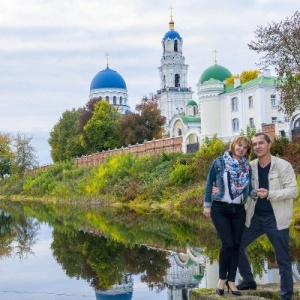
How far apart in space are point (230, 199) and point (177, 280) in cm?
323

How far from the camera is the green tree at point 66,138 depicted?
66.4 metres

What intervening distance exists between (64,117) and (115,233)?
5458cm

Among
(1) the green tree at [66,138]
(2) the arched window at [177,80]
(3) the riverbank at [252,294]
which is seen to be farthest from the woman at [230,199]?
(2) the arched window at [177,80]

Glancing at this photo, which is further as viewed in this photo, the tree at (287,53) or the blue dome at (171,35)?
the blue dome at (171,35)

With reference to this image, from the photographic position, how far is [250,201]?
22.8 feet

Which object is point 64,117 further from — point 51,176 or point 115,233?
point 115,233

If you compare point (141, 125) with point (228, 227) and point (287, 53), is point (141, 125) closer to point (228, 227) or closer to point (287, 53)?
point (287, 53)

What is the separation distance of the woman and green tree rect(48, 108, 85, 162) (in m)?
59.0

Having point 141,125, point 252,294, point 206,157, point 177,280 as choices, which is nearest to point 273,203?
point 252,294

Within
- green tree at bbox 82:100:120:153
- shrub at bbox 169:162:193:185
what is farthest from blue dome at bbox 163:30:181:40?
shrub at bbox 169:162:193:185

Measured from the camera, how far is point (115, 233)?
18438 mm

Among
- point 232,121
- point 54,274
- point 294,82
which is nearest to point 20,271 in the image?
point 54,274

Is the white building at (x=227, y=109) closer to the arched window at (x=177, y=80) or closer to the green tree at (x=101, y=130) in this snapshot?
the green tree at (x=101, y=130)

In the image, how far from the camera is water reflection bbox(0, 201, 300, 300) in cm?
934
